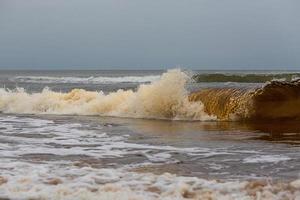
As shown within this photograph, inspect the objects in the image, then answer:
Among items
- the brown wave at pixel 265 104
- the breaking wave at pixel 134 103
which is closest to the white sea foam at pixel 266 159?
the brown wave at pixel 265 104

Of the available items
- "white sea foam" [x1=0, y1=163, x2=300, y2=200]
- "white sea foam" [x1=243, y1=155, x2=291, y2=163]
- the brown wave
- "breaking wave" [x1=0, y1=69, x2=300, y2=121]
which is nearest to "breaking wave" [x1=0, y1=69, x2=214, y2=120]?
"breaking wave" [x1=0, y1=69, x2=300, y2=121]

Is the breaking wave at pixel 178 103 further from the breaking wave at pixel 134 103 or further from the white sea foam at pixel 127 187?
the white sea foam at pixel 127 187

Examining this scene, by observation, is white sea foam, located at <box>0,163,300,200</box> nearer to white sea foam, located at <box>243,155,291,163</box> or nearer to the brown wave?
white sea foam, located at <box>243,155,291,163</box>

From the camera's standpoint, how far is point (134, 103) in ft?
52.9

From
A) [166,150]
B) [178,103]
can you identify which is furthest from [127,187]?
[178,103]

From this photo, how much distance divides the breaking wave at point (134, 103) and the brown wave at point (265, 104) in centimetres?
60

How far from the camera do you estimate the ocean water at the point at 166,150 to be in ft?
18.1

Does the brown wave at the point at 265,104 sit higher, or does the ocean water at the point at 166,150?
the brown wave at the point at 265,104

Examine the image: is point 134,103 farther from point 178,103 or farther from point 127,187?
point 127,187

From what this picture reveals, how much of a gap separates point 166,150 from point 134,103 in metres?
7.97

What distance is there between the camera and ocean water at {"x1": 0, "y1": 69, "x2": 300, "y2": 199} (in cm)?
553

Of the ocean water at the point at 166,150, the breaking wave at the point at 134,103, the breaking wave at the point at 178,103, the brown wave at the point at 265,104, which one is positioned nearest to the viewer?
the ocean water at the point at 166,150

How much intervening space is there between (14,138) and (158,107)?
6.12 metres

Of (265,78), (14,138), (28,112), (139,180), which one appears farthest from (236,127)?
(265,78)
